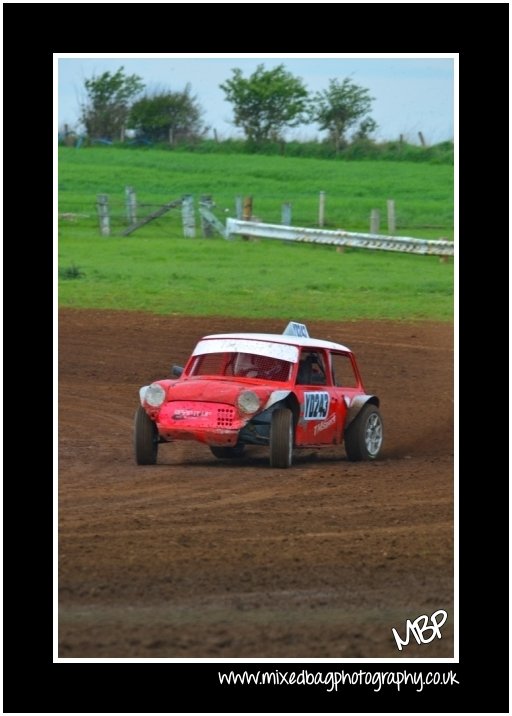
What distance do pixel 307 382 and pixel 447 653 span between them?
20.7ft

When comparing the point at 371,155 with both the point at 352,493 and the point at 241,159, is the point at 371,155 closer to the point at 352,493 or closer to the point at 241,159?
the point at 241,159

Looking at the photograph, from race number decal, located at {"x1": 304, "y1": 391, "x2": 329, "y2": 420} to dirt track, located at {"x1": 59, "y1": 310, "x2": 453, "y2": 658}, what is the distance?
1.83 ft

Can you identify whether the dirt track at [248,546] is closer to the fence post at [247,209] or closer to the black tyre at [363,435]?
the black tyre at [363,435]

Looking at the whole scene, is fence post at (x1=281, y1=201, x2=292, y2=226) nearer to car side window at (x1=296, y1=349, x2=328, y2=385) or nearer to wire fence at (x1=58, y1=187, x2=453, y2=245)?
wire fence at (x1=58, y1=187, x2=453, y2=245)

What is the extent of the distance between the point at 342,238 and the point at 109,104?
6.94 m

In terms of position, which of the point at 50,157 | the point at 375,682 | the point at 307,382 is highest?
the point at 50,157

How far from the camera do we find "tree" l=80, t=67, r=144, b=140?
104 ft

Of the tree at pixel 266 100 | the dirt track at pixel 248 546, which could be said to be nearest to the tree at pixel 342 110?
the tree at pixel 266 100

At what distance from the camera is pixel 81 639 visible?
838cm

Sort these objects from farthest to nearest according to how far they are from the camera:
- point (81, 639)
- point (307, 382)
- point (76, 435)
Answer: point (76, 435)
point (307, 382)
point (81, 639)

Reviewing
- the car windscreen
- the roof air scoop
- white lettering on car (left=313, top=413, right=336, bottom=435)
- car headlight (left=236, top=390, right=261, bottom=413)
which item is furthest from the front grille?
the roof air scoop

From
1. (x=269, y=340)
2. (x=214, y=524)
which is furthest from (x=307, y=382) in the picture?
(x=214, y=524)

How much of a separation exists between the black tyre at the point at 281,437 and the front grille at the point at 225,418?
1.35ft

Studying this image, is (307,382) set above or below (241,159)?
below
